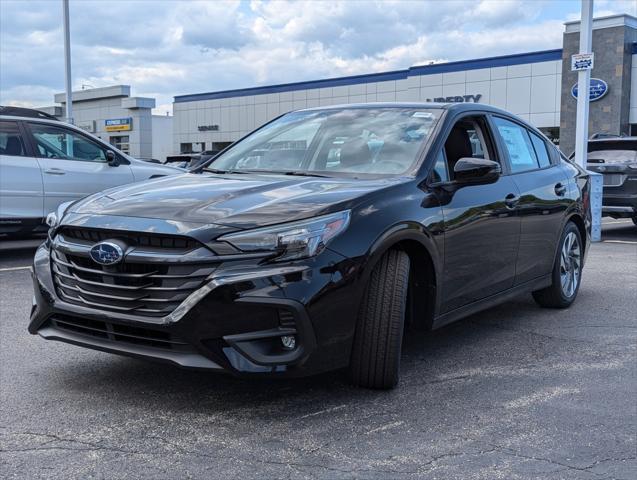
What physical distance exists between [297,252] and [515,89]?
3417 centimetres

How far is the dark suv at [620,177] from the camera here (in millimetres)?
11953

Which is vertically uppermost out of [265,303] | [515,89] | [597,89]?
[515,89]

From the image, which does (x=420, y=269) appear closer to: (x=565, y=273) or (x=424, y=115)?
(x=424, y=115)

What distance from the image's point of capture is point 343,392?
13.1ft

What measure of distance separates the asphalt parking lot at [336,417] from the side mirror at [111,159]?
186 inches

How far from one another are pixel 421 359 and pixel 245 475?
6.61 ft

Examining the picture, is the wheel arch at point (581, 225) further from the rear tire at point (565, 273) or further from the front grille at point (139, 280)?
the front grille at point (139, 280)

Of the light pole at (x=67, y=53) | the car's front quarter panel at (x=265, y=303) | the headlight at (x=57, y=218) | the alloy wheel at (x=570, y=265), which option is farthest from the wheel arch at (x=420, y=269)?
the light pole at (x=67, y=53)

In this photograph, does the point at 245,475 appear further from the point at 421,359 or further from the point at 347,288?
the point at 421,359

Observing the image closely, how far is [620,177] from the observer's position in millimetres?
12125

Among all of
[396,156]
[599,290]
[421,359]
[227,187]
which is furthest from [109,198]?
[599,290]

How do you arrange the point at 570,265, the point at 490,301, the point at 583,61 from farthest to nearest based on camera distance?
the point at 583,61 → the point at 570,265 → the point at 490,301

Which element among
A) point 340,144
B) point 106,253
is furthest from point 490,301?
point 106,253

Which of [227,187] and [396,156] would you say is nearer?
[227,187]
